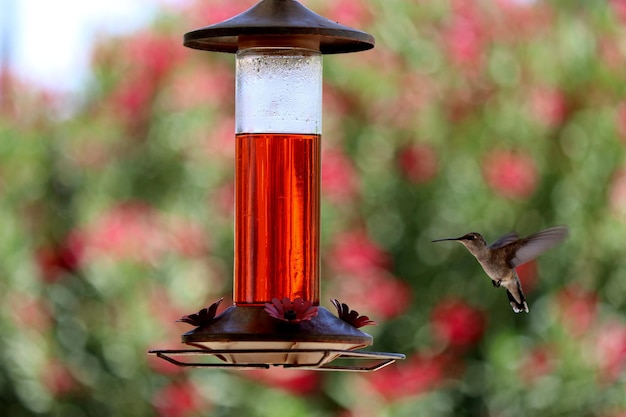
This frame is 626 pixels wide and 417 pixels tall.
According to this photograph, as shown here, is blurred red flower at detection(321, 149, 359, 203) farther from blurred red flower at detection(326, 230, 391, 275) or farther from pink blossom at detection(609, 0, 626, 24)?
pink blossom at detection(609, 0, 626, 24)

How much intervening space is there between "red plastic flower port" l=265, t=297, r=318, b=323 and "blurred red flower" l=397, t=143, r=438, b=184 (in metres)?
5.15

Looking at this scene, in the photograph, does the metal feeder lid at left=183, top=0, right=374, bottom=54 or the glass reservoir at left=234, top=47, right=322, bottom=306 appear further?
the glass reservoir at left=234, top=47, right=322, bottom=306

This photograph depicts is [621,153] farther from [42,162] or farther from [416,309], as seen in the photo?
[42,162]

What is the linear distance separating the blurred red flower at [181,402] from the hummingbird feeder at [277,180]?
433 cm

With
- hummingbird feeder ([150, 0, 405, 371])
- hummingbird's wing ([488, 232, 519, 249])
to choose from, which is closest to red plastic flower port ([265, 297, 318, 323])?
hummingbird feeder ([150, 0, 405, 371])

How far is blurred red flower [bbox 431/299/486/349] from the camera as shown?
8633mm

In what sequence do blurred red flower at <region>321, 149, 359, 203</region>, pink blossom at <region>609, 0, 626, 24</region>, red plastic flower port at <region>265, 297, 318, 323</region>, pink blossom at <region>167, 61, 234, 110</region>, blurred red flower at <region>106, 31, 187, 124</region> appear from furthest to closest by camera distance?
blurred red flower at <region>106, 31, 187, 124</region>, pink blossom at <region>167, 61, 234, 110</region>, pink blossom at <region>609, 0, 626, 24</region>, blurred red flower at <region>321, 149, 359, 203</region>, red plastic flower port at <region>265, 297, 318, 323</region>

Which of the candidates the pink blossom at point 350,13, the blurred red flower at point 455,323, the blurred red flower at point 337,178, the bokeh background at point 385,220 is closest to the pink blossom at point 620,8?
the bokeh background at point 385,220

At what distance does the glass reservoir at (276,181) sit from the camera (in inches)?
173

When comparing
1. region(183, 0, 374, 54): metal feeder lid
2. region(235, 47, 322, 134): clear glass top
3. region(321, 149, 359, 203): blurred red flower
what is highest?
region(183, 0, 374, 54): metal feeder lid

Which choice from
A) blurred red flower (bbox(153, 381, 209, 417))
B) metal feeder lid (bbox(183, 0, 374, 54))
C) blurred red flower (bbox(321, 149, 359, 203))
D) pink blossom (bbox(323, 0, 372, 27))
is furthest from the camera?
pink blossom (bbox(323, 0, 372, 27))

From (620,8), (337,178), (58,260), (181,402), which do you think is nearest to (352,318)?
(181,402)

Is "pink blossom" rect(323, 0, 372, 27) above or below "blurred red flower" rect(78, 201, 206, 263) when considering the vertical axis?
above

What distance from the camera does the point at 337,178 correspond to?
29.7 ft
